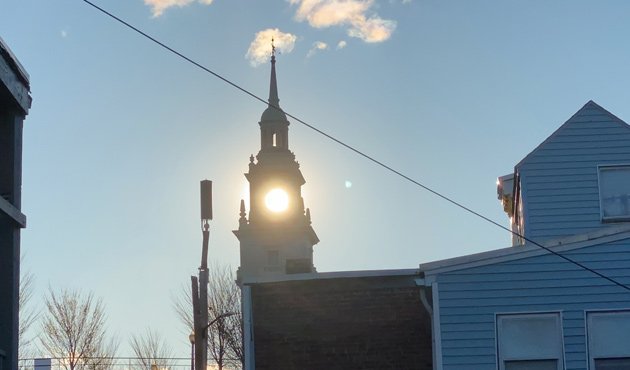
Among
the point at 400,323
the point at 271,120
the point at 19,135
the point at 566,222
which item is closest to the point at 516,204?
the point at 566,222

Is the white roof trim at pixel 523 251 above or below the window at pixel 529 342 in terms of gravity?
above

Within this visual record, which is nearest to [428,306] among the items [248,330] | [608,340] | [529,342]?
[529,342]

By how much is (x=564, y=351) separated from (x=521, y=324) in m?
0.76

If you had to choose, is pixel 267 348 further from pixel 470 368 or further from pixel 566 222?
pixel 566 222

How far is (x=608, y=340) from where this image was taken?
17.6 metres

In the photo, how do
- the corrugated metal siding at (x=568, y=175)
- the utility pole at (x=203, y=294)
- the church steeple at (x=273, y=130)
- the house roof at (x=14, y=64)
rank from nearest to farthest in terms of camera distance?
the house roof at (x=14, y=64)
the corrugated metal siding at (x=568, y=175)
the utility pole at (x=203, y=294)
the church steeple at (x=273, y=130)

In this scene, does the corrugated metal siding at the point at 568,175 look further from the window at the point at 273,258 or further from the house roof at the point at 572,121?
the window at the point at 273,258

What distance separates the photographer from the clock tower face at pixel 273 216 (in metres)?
70.9

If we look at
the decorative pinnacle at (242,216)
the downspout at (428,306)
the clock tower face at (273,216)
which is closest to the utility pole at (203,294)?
the downspout at (428,306)

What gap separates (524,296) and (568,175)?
4.28m

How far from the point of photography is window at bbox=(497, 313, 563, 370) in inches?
693

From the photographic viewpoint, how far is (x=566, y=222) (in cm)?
2112

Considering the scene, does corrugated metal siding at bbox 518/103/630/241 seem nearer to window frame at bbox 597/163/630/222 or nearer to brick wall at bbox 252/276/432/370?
window frame at bbox 597/163/630/222

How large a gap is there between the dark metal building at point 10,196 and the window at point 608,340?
9.22 m
